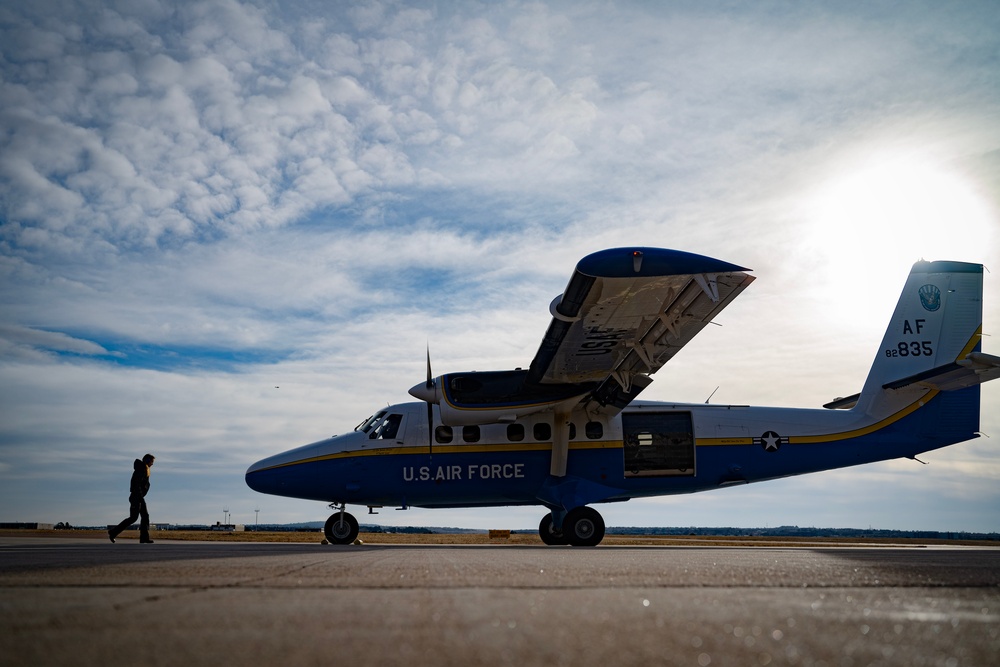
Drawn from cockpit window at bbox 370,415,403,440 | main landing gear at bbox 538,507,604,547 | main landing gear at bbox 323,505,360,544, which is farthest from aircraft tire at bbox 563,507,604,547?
main landing gear at bbox 323,505,360,544

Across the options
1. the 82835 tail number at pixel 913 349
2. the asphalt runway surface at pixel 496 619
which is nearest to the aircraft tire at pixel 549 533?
the 82835 tail number at pixel 913 349

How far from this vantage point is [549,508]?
1655 cm

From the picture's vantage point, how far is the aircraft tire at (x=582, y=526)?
15.3 meters

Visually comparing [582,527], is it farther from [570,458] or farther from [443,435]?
[443,435]

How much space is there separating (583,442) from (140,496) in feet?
29.9

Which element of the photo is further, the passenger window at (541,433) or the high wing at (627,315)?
the passenger window at (541,433)

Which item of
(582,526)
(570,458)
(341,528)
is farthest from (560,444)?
(341,528)

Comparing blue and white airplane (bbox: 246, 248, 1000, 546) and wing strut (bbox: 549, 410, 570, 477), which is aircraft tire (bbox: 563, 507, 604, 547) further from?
wing strut (bbox: 549, 410, 570, 477)

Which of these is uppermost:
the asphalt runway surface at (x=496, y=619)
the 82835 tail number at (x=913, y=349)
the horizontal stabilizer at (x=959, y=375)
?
the 82835 tail number at (x=913, y=349)

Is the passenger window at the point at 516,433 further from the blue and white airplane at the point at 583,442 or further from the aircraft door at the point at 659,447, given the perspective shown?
the aircraft door at the point at 659,447

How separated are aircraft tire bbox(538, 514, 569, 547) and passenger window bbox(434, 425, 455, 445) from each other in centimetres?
299

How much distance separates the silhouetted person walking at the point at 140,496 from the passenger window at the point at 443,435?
18.8 feet

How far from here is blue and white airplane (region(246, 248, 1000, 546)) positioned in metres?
15.0

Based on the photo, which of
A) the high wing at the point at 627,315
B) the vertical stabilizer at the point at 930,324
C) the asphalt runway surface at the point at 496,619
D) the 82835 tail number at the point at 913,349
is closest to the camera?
the asphalt runway surface at the point at 496,619
